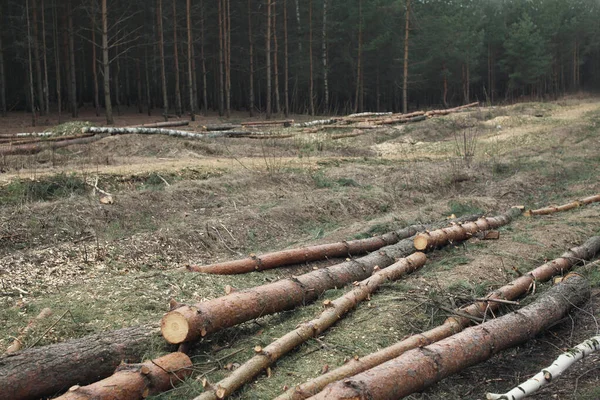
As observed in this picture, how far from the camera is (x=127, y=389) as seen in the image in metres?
5.50

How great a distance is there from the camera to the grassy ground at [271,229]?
21.5ft

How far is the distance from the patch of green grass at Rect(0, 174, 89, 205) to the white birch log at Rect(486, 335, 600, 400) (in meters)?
9.02

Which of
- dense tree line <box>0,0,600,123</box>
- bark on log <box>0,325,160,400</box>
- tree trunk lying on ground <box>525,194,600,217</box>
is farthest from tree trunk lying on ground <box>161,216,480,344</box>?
dense tree line <box>0,0,600,123</box>

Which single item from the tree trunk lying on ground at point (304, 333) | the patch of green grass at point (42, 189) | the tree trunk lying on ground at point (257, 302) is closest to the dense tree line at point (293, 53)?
the patch of green grass at point (42, 189)

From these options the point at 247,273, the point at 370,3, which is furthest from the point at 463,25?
the point at 247,273

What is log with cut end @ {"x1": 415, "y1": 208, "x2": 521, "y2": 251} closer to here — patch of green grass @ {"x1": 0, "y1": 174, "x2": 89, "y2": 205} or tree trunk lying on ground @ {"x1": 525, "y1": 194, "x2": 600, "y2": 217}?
tree trunk lying on ground @ {"x1": 525, "y1": 194, "x2": 600, "y2": 217}

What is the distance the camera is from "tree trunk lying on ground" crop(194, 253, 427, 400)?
5449 millimetres

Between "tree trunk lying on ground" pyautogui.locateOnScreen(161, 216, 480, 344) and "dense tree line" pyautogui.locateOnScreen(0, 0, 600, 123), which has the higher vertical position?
"dense tree line" pyautogui.locateOnScreen(0, 0, 600, 123)

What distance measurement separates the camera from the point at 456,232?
1016cm

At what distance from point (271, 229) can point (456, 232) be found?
337 cm

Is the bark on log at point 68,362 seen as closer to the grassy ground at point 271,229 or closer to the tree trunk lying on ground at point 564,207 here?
the grassy ground at point 271,229

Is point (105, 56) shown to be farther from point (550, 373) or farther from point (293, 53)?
point (550, 373)

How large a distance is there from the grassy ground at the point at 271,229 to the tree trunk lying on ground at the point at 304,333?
0.36 feet

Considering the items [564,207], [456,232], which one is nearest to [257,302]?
[456,232]
